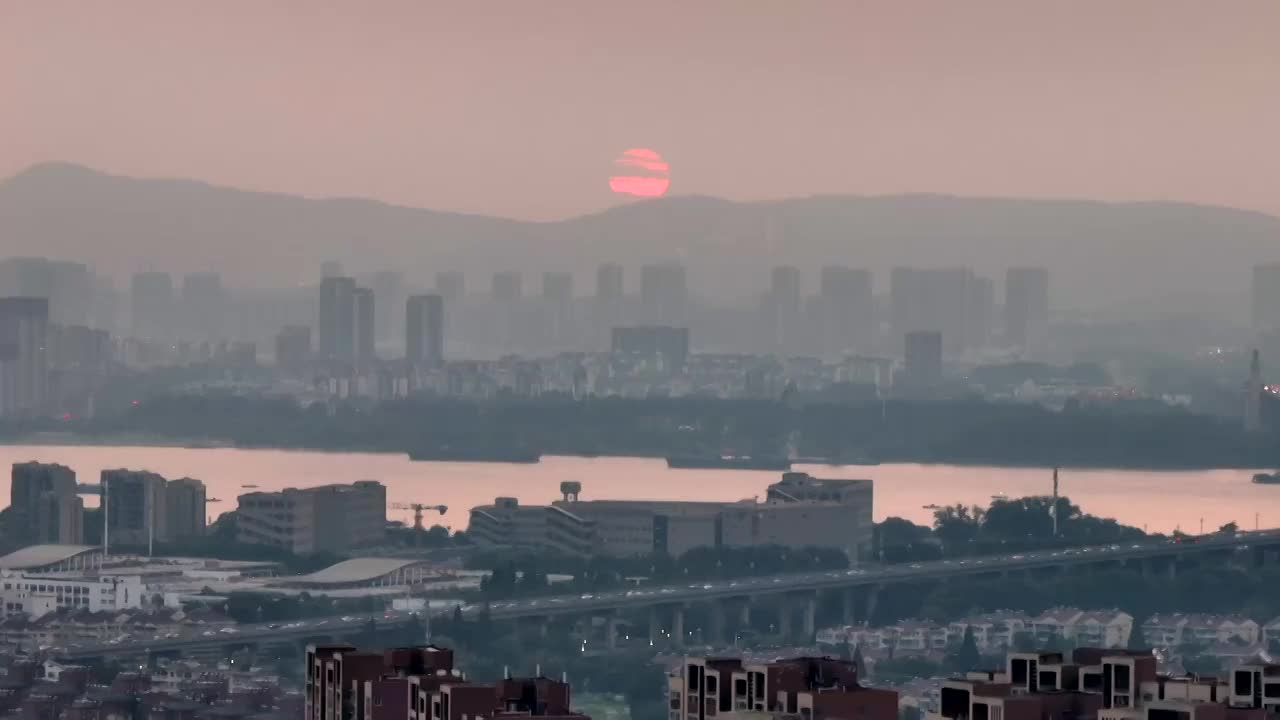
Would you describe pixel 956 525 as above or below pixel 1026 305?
below

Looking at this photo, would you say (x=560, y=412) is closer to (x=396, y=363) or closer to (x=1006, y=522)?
(x=396, y=363)

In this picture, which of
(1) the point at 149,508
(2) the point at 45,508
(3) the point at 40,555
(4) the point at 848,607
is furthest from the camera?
(1) the point at 149,508

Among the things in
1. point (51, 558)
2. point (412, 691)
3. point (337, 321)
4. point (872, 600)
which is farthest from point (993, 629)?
point (337, 321)

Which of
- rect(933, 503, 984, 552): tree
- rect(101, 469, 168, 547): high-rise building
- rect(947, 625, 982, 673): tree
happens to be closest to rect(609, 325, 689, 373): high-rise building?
rect(933, 503, 984, 552): tree

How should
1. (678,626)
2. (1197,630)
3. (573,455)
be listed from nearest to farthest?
(1197,630) < (678,626) < (573,455)

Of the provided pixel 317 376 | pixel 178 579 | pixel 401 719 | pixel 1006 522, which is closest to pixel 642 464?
pixel 317 376

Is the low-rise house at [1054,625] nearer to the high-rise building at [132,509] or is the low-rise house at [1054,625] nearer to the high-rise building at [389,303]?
the high-rise building at [132,509]

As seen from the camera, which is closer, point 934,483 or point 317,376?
point 934,483

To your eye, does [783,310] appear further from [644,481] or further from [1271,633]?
[1271,633]
